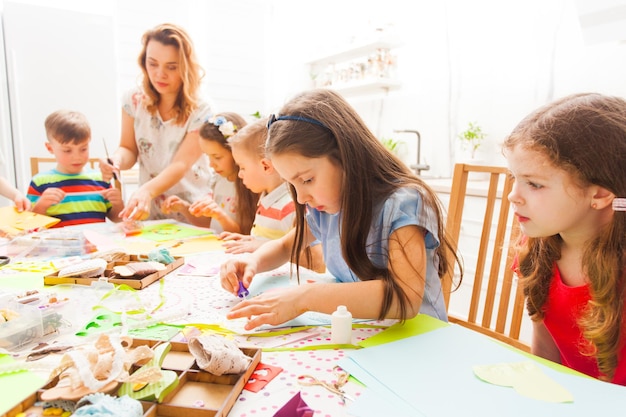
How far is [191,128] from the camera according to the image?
1.75 metres

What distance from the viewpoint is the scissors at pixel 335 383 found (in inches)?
21.5

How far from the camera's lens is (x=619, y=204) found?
725mm

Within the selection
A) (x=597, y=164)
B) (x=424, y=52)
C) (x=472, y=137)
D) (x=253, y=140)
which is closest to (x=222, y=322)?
(x=597, y=164)

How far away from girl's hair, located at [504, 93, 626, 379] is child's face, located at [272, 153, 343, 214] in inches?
13.4

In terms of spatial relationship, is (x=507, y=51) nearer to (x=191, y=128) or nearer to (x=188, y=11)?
(x=191, y=128)

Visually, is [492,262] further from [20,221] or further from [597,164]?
[20,221]

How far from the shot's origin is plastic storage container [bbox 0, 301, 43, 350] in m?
0.66

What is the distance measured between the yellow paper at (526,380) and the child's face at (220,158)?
49.1 inches

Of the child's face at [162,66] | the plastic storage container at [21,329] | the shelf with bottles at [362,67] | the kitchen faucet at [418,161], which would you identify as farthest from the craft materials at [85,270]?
the shelf with bottles at [362,67]

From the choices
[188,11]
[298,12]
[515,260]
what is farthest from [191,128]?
[298,12]

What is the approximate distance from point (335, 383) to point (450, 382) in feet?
0.49

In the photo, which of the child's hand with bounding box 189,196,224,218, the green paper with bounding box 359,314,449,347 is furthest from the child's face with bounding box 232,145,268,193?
the green paper with bounding box 359,314,449,347

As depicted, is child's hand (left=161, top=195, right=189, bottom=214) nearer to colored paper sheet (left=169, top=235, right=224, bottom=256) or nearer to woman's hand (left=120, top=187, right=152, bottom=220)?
woman's hand (left=120, top=187, right=152, bottom=220)

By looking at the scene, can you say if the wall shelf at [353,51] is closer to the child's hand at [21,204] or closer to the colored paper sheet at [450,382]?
the child's hand at [21,204]
